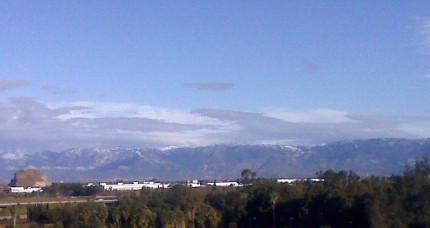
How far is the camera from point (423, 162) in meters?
78.5

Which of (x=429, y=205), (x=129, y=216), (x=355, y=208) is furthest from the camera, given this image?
(x=129, y=216)

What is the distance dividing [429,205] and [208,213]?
30.8 meters

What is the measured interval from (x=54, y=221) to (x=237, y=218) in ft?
67.0

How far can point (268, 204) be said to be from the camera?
92938 millimetres

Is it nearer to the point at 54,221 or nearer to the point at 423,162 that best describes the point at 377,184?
the point at 423,162

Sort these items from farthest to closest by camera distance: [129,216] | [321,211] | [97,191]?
[97,191] < [129,216] < [321,211]

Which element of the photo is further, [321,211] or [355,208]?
[321,211]

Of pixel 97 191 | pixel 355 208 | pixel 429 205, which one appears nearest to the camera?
pixel 429 205

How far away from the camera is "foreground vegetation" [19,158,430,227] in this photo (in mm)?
72125

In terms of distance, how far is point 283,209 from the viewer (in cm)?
9112

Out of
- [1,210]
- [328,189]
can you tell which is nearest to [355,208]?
[328,189]

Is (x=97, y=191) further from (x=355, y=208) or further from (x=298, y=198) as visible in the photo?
(x=355, y=208)

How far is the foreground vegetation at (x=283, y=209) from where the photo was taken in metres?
72.1

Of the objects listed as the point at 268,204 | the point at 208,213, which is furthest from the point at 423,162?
the point at 208,213
